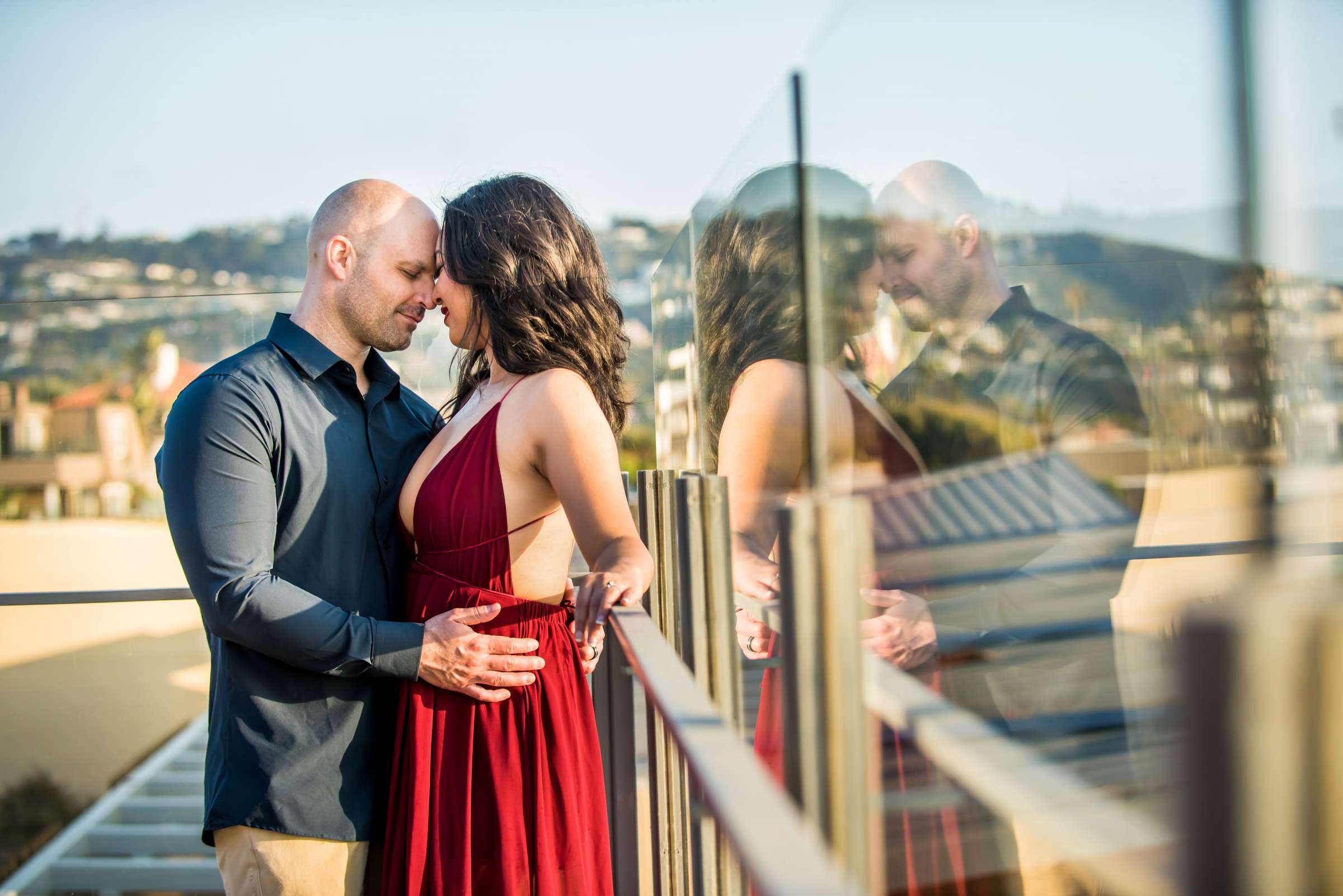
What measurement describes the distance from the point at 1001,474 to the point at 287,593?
1.14 meters

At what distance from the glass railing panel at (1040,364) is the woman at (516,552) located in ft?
2.08

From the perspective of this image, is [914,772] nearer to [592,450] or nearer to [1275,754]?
[1275,754]

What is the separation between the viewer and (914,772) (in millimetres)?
769

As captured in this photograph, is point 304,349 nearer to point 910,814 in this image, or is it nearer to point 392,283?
point 392,283

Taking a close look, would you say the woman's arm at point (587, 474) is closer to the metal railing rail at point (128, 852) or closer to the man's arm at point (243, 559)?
the man's arm at point (243, 559)

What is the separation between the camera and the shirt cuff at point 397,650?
1.59 metres

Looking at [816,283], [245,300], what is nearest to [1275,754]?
[816,283]

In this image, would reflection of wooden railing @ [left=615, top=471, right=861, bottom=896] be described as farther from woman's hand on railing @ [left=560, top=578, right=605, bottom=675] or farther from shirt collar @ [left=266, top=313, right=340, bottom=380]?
shirt collar @ [left=266, top=313, right=340, bottom=380]

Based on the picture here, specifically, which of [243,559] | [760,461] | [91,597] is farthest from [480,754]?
[91,597]

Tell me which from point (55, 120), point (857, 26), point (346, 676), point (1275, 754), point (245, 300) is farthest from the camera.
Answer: point (55, 120)

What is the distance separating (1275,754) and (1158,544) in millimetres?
388

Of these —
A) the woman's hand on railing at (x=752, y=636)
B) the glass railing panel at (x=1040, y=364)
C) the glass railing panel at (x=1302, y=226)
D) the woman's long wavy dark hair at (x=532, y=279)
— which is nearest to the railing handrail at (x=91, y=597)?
the woman's long wavy dark hair at (x=532, y=279)

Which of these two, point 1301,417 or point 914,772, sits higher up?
point 1301,417

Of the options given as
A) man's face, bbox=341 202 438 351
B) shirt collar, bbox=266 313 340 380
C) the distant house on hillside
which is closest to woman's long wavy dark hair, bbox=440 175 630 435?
man's face, bbox=341 202 438 351
